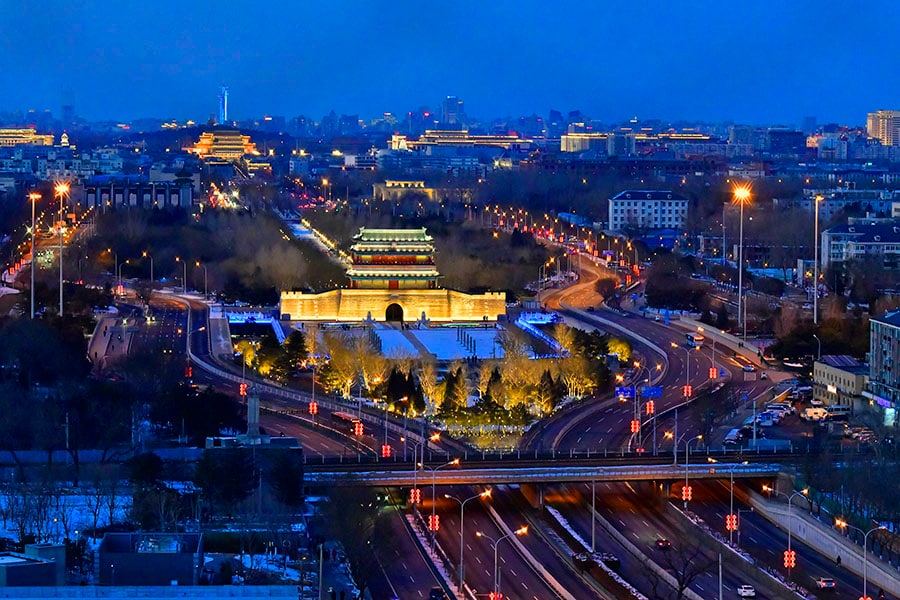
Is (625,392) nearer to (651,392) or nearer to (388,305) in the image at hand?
(651,392)

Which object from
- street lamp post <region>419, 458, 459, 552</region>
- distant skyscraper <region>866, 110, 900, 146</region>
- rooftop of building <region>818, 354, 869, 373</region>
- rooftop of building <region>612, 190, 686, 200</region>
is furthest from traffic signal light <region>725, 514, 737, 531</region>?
distant skyscraper <region>866, 110, 900, 146</region>

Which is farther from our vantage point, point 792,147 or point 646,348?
point 792,147

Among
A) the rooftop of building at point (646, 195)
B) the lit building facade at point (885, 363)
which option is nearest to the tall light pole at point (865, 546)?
the lit building facade at point (885, 363)

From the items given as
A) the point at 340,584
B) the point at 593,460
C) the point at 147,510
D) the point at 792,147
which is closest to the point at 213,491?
the point at 147,510

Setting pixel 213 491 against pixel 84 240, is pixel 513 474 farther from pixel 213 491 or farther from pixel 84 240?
pixel 84 240

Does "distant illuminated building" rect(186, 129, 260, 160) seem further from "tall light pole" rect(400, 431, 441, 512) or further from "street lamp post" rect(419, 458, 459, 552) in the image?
"street lamp post" rect(419, 458, 459, 552)

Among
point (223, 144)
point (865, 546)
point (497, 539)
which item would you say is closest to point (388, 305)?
point (497, 539)
